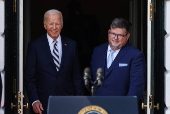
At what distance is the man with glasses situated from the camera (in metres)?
7.02

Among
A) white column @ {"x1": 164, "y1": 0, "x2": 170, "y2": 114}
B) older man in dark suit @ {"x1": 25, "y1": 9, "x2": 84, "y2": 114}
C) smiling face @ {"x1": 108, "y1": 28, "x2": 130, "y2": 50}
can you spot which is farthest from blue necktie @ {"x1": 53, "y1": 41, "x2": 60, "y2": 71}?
white column @ {"x1": 164, "y1": 0, "x2": 170, "y2": 114}

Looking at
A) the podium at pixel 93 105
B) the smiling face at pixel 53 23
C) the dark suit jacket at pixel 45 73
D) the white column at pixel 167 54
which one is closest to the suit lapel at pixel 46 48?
the dark suit jacket at pixel 45 73

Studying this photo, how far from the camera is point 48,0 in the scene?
37.5 feet

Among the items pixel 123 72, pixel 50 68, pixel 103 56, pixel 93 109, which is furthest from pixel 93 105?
pixel 50 68

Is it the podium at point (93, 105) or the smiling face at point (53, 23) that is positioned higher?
the smiling face at point (53, 23)

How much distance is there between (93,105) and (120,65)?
4.60ft

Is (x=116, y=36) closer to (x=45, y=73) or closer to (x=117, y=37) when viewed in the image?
(x=117, y=37)

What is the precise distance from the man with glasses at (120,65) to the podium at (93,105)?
1197 millimetres

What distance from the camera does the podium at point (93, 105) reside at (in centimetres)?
577

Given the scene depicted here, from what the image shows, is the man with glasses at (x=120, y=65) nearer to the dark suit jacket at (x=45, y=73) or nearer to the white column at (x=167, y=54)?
the white column at (x=167, y=54)

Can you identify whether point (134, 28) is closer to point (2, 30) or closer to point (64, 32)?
point (64, 32)

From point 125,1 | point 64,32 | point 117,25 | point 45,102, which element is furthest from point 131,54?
point 125,1

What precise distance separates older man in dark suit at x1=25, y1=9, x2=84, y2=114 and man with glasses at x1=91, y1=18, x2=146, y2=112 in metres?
0.32

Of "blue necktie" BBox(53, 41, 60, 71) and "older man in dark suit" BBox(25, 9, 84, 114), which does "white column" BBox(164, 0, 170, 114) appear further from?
"blue necktie" BBox(53, 41, 60, 71)
